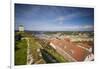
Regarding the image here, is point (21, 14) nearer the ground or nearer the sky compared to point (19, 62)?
nearer the sky

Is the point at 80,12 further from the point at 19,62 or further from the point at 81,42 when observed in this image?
the point at 19,62

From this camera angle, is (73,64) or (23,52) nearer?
(23,52)

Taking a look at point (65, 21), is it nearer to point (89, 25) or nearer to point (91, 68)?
point (89, 25)

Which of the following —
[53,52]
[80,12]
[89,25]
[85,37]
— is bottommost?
[53,52]

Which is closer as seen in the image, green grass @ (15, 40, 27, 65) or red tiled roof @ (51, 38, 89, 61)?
green grass @ (15, 40, 27, 65)

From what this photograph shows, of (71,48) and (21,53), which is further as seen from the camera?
(71,48)

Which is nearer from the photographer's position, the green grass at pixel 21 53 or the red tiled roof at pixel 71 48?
the green grass at pixel 21 53
